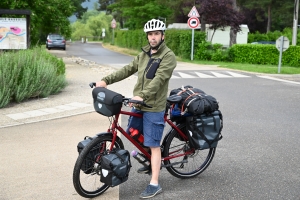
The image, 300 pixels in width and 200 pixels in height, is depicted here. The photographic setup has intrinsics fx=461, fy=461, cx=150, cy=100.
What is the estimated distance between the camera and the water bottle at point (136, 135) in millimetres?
4863

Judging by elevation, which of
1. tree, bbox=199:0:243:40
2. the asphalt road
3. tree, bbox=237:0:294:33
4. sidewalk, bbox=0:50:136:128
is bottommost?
the asphalt road

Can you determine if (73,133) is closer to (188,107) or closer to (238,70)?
(188,107)

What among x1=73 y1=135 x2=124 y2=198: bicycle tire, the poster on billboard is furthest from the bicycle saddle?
the poster on billboard

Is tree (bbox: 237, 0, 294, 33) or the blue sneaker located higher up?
tree (bbox: 237, 0, 294, 33)

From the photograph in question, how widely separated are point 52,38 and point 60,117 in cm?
3507

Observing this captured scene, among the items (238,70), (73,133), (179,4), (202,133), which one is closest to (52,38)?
(179,4)

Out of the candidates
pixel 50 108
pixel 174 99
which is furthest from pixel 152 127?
pixel 50 108

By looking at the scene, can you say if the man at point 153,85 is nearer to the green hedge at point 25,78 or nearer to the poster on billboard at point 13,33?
the green hedge at point 25,78

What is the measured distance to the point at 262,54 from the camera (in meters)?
25.0

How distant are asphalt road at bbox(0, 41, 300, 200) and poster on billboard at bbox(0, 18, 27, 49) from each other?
6.68 metres

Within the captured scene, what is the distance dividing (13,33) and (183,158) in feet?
35.9

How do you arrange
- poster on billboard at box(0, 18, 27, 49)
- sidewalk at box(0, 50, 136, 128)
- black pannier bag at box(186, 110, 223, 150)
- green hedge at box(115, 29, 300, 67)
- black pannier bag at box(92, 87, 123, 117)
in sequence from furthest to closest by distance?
green hedge at box(115, 29, 300, 67)
poster on billboard at box(0, 18, 27, 49)
sidewalk at box(0, 50, 136, 128)
black pannier bag at box(186, 110, 223, 150)
black pannier bag at box(92, 87, 123, 117)

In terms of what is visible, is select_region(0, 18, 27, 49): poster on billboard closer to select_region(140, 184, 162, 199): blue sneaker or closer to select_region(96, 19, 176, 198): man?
select_region(96, 19, 176, 198): man

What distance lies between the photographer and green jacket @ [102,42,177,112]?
4.55m
